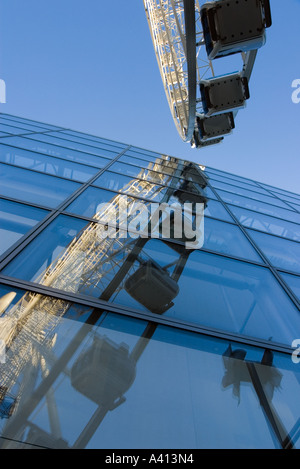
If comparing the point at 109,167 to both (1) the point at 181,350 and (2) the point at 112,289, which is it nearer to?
(2) the point at 112,289

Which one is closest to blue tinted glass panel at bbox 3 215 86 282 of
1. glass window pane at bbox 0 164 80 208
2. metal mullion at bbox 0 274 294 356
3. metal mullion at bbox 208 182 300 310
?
metal mullion at bbox 0 274 294 356

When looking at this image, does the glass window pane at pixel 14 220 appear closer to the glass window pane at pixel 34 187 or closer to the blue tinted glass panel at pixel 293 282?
the glass window pane at pixel 34 187

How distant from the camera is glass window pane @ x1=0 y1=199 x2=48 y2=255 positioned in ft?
13.2

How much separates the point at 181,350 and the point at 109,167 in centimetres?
696

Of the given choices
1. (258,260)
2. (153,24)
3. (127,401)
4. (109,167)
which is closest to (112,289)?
(127,401)

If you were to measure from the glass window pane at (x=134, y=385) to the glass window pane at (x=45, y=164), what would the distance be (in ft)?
15.0

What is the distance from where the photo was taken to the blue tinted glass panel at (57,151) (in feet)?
28.4

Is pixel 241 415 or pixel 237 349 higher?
pixel 237 349

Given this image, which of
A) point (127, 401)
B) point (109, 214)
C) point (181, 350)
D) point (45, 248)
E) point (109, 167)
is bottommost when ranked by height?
A: point (127, 401)

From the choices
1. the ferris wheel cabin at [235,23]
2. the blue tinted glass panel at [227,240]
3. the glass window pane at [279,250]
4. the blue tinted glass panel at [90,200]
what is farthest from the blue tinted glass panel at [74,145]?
the glass window pane at [279,250]

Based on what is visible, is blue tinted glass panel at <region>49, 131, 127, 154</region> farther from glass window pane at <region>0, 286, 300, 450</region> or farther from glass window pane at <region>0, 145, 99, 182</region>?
glass window pane at <region>0, 286, 300, 450</region>

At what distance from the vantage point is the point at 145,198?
7238 mm

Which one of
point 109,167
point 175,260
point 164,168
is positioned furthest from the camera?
point 164,168

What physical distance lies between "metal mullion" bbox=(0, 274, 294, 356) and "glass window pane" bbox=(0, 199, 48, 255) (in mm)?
664
